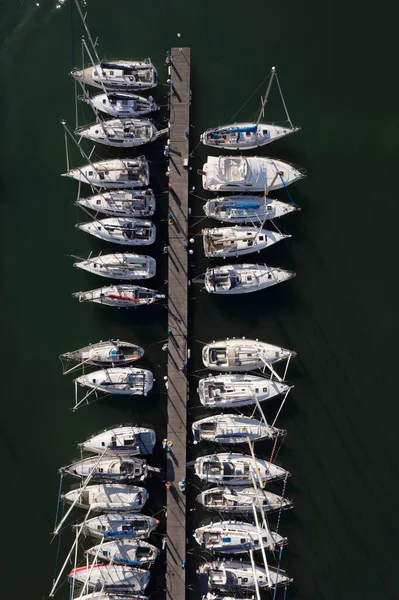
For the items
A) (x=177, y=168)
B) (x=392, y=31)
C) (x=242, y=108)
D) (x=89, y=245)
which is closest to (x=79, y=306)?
(x=89, y=245)

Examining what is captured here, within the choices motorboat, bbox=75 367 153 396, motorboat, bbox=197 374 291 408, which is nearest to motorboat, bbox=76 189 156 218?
motorboat, bbox=75 367 153 396

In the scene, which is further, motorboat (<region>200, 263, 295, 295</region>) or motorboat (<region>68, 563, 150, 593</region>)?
motorboat (<region>200, 263, 295, 295</region>)

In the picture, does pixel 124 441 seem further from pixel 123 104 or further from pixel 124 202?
pixel 123 104

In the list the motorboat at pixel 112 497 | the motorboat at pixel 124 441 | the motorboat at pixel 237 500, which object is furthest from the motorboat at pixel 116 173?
the motorboat at pixel 237 500

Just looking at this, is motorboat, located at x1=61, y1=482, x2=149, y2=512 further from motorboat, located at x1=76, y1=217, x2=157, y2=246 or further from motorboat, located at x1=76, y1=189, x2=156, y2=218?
motorboat, located at x1=76, y1=189, x2=156, y2=218

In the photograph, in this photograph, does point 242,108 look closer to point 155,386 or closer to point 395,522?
point 155,386

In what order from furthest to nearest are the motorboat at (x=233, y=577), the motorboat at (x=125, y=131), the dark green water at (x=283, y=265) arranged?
the dark green water at (x=283, y=265), the motorboat at (x=125, y=131), the motorboat at (x=233, y=577)

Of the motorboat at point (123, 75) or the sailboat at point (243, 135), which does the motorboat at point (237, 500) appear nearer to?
the sailboat at point (243, 135)
